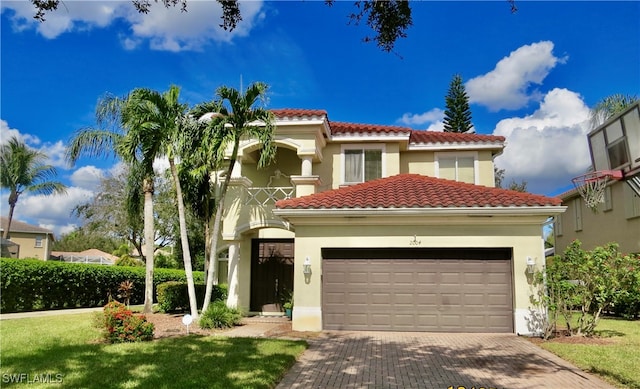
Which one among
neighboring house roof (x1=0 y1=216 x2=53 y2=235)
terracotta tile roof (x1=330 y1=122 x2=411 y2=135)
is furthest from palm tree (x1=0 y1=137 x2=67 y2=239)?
terracotta tile roof (x1=330 y1=122 x2=411 y2=135)

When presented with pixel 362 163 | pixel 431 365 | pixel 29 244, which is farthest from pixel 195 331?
pixel 29 244

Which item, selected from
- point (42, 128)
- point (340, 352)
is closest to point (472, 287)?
point (340, 352)

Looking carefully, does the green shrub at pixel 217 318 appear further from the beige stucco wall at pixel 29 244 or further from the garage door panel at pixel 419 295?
the beige stucco wall at pixel 29 244

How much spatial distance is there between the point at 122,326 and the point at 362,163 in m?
11.3

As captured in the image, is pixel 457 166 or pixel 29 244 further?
pixel 29 244

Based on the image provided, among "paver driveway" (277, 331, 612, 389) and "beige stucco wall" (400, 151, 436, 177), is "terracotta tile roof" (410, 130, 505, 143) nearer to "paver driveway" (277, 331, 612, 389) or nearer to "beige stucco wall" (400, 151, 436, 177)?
"beige stucco wall" (400, 151, 436, 177)

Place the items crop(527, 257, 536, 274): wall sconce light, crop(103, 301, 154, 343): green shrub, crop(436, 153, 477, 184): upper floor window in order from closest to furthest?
crop(103, 301, 154, 343): green shrub → crop(527, 257, 536, 274): wall sconce light → crop(436, 153, 477, 184): upper floor window

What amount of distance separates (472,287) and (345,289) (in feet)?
12.4

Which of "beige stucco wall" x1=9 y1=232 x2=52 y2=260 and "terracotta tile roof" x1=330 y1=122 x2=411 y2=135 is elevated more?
"terracotta tile roof" x1=330 y1=122 x2=411 y2=135

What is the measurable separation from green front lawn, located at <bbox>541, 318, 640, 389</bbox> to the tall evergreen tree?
976 inches

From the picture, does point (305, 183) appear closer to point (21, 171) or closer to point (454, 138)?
point (454, 138)

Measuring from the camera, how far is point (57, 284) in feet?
60.1

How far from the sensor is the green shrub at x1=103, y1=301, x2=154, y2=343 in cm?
1063

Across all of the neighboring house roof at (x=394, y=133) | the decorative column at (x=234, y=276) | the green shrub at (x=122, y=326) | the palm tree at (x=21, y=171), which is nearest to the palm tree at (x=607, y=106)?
the neighboring house roof at (x=394, y=133)
